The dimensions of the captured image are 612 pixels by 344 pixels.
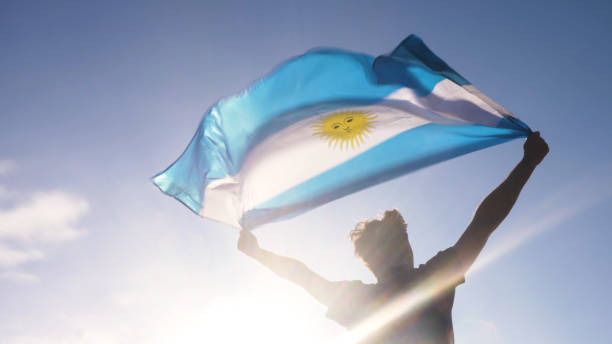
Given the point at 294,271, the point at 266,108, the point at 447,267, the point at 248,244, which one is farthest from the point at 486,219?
the point at 266,108

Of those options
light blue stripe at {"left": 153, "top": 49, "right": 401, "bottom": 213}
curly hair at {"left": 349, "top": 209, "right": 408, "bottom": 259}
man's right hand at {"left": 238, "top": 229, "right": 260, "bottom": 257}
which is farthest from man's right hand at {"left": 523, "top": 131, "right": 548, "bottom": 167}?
man's right hand at {"left": 238, "top": 229, "right": 260, "bottom": 257}

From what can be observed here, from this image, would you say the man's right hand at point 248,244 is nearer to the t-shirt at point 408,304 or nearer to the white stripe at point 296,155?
the white stripe at point 296,155

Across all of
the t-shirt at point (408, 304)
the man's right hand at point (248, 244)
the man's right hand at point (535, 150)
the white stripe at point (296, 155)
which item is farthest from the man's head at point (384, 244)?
the white stripe at point (296, 155)

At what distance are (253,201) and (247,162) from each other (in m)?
0.45

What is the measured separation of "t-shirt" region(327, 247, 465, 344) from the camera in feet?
7.17

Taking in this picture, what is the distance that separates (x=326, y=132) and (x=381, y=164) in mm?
747

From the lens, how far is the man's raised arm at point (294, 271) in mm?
2646

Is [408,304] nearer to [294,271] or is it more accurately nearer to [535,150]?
[294,271]

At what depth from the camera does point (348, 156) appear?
438 cm

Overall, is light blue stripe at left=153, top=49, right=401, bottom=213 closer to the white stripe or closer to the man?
the white stripe

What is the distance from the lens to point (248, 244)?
3.38 metres

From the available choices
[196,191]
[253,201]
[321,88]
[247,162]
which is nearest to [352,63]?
[321,88]

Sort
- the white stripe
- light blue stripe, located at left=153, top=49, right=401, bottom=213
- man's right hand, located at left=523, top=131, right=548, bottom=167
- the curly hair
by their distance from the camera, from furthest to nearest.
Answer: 1. the white stripe
2. light blue stripe, located at left=153, top=49, right=401, bottom=213
3. the curly hair
4. man's right hand, located at left=523, top=131, right=548, bottom=167

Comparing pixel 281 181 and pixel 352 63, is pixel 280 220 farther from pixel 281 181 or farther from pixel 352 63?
pixel 352 63
